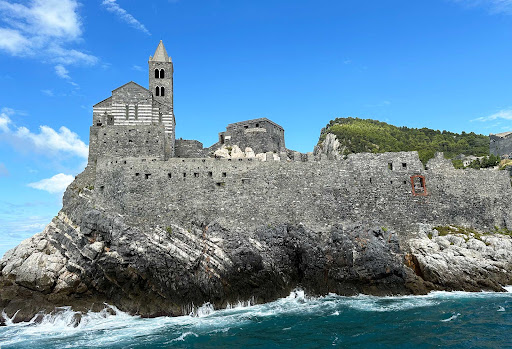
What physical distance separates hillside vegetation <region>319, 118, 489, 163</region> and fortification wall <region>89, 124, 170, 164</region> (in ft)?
93.4

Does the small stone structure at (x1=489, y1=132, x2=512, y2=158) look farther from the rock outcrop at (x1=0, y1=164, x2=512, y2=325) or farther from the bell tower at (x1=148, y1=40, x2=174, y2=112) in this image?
the bell tower at (x1=148, y1=40, x2=174, y2=112)

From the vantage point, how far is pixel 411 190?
114 feet

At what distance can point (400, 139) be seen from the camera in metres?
72.8

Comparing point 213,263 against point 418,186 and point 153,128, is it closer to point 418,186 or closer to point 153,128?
point 153,128

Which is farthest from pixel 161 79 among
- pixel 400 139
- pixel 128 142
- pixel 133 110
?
pixel 400 139

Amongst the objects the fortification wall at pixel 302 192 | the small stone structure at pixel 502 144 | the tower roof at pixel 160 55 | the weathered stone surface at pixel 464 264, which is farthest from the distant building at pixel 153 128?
the small stone structure at pixel 502 144

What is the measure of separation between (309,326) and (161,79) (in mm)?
31300

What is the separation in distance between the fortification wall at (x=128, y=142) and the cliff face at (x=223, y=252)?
2.53 meters

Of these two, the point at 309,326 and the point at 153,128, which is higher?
the point at 153,128

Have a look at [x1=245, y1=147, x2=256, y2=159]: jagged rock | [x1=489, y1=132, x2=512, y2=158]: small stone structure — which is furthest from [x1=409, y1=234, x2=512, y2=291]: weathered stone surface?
[x1=489, y1=132, x2=512, y2=158]: small stone structure

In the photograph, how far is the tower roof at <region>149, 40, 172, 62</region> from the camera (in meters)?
44.7

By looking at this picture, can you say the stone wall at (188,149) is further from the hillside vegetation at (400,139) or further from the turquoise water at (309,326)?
the hillside vegetation at (400,139)

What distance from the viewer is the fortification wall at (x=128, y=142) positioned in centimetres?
3588

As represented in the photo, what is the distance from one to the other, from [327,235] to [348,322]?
9.11 m
